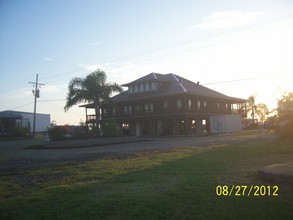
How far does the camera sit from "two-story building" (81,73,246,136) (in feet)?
142

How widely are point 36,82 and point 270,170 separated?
4928cm

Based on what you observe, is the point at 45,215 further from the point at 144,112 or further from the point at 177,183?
the point at 144,112

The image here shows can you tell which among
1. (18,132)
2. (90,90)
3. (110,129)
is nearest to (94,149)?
(110,129)

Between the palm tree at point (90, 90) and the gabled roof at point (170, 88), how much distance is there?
812 centimetres

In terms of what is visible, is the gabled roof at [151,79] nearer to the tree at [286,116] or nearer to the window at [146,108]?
the window at [146,108]

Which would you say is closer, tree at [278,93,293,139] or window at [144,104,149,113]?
tree at [278,93,293,139]

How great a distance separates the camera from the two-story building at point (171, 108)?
142ft

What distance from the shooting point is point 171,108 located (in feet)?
144

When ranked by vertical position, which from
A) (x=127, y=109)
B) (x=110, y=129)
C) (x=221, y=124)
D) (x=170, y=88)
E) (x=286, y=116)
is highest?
(x=170, y=88)

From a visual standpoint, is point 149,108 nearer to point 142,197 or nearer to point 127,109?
point 127,109

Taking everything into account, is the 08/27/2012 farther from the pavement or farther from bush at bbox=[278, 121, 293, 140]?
the pavement

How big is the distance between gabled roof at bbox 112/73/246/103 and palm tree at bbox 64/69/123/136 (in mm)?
8117

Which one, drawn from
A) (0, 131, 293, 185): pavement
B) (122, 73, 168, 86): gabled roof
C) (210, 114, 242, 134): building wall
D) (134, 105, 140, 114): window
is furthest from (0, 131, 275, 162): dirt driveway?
(210, 114, 242, 134): building wall

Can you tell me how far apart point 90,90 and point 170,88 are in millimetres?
12109
